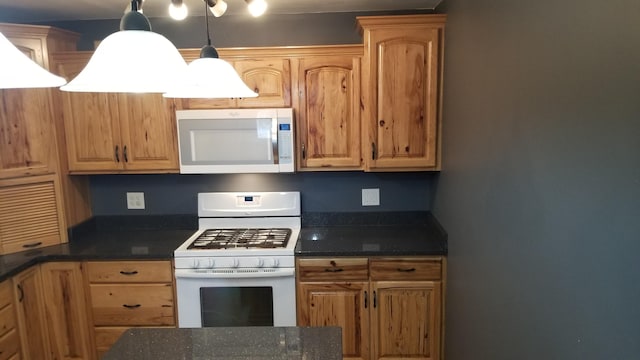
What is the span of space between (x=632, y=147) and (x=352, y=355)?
2075 millimetres

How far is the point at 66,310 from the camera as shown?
2.47m

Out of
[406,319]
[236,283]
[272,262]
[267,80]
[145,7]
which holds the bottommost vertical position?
[406,319]

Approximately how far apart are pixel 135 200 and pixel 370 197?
1.69 m

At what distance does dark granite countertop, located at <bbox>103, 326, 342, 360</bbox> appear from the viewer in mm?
1266

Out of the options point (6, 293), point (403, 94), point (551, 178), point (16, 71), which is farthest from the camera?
point (403, 94)

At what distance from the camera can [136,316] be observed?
2479 millimetres

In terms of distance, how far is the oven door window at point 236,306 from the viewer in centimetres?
244

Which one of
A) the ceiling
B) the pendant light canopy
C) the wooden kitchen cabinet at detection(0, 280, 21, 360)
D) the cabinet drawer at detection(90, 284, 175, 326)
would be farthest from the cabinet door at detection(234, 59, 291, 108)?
the wooden kitchen cabinet at detection(0, 280, 21, 360)

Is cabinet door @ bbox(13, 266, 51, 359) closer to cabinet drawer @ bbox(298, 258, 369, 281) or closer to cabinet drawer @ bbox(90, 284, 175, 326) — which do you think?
cabinet drawer @ bbox(90, 284, 175, 326)

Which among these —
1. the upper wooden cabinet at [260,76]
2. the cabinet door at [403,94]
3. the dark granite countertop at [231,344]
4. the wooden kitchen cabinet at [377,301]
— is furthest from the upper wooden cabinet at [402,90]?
the dark granite countertop at [231,344]

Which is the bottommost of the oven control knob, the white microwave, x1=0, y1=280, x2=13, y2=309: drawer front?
x1=0, y1=280, x2=13, y2=309: drawer front

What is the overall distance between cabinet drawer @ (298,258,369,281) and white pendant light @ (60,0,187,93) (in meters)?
1.70

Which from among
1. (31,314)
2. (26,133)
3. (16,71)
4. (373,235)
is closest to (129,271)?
(31,314)

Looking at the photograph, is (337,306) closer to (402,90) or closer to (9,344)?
(402,90)
